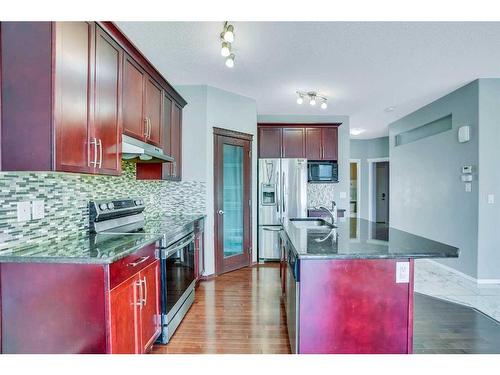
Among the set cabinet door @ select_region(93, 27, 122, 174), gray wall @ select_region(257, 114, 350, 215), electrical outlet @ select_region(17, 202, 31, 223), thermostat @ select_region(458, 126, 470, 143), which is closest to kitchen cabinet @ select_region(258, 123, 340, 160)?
gray wall @ select_region(257, 114, 350, 215)

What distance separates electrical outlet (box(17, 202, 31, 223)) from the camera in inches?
64.4

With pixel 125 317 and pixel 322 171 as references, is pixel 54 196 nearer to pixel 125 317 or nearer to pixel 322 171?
pixel 125 317

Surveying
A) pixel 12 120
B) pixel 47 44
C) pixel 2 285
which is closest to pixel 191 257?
pixel 2 285

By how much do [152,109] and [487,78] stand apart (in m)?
4.11

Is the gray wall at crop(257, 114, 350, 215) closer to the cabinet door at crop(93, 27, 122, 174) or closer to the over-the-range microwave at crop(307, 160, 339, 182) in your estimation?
the over-the-range microwave at crop(307, 160, 339, 182)

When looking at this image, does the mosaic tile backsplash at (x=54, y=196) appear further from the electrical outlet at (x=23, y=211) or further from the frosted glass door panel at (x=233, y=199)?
the frosted glass door panel at (x=233, y=199)

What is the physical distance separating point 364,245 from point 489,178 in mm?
2990

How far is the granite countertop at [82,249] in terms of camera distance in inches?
57.7

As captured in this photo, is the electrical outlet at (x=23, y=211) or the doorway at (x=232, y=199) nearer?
the electrical outlet at (x=23, y=211)

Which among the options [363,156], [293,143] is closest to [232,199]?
[293,143]

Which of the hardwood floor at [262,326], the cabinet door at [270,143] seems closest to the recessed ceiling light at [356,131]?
the cabinet door at [270,143]

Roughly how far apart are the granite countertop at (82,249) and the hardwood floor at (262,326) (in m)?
0.92

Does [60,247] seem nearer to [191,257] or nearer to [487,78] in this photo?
[191,257]

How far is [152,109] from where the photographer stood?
9.12 feet
